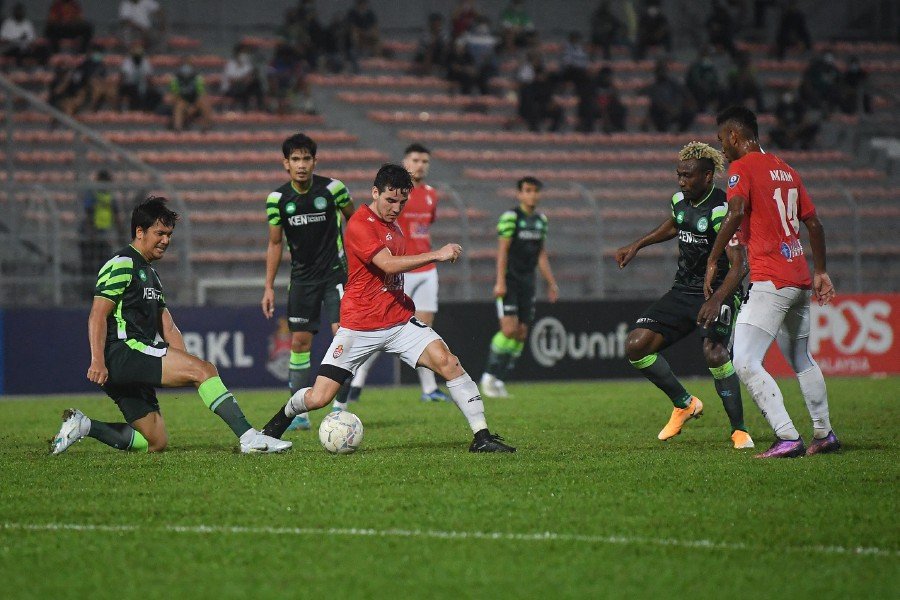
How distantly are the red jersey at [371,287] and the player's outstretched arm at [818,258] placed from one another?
2687 millimetres

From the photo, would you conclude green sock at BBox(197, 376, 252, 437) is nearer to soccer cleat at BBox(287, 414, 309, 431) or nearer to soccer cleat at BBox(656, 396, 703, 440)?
soccer cleat at BBox(287, 414, 309, 431)

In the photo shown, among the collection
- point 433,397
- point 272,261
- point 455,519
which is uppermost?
point 272,261

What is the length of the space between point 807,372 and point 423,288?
6.36 meters

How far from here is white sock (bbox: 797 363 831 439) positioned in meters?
9.07

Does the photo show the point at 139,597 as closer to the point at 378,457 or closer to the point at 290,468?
the point at 290,468

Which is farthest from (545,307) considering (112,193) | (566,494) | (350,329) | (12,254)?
(566,494)

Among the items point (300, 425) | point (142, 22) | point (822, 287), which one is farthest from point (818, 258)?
point (142, 22)

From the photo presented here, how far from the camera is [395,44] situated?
29.2m

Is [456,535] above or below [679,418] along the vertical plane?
above

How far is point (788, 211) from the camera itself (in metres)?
8.77

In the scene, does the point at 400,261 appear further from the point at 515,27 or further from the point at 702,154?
the point at 515,27

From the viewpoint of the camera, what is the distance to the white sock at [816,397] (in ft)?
29.8

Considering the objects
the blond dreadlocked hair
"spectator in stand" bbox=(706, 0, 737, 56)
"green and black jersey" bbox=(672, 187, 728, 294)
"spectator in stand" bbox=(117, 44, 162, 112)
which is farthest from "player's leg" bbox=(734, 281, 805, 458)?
"spectator in stand" bbox=(706, 0, 737, 56)

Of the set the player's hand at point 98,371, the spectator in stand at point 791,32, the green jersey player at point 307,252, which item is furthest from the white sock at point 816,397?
the spectator in stand at point 791,32
